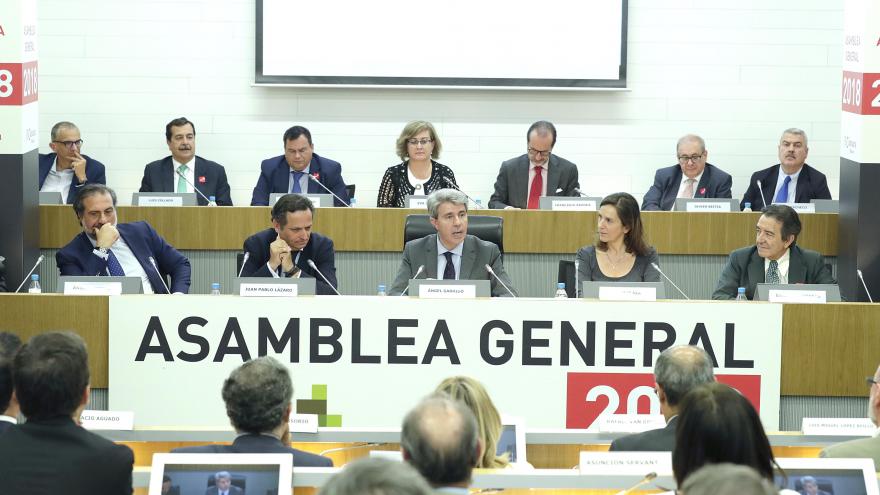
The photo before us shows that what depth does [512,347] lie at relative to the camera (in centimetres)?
471

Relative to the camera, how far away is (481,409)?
2.83 meters

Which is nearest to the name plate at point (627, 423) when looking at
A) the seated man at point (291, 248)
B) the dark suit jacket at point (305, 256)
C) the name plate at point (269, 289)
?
the name plate at point (269, 289)

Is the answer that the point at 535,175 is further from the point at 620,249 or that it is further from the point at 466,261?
the point at 466,261

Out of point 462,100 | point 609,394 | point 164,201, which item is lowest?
point 609,394

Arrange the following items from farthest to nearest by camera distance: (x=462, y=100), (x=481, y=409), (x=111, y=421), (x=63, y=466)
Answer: (x=462, y=100) < (x=111, y=421) < (x=481, y=409) < (x=63, y=466)

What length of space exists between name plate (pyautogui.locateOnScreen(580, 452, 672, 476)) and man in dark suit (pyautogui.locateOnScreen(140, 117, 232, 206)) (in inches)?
216

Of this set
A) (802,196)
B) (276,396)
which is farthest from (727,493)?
(802,196)

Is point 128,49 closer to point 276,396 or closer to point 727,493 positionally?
point 276,396

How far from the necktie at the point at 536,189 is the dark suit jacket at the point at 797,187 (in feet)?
4.18

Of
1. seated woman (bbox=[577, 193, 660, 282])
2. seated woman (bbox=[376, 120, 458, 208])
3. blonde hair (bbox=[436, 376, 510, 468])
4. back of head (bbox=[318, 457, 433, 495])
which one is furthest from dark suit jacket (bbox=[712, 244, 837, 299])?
back of head (bbox=[318, 457, 433, 495])

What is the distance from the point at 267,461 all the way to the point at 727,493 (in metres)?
1.37

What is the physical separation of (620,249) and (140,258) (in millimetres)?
2221

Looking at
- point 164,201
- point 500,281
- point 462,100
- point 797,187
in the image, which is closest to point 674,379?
point 500,281

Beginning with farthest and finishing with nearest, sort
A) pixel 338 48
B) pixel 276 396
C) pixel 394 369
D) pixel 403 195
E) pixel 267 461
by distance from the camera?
1. pixel 338 48
2. pixel 403 195
3. pixel 394 369
4. pixel 276 396
5. pixel 267 461
